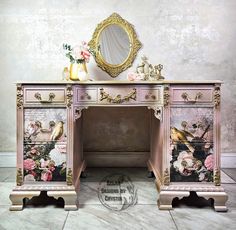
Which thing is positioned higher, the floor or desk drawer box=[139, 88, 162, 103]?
desk drawer box=[139, 88, 162, 103]

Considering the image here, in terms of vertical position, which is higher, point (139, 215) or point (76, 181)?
point (76, 181)

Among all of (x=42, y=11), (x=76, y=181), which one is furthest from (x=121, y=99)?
(x=42, y=11)

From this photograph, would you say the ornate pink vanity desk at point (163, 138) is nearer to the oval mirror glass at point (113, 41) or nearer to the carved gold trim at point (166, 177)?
the carved gold trim at point (166, 177)

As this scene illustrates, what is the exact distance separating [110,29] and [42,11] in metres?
0.80

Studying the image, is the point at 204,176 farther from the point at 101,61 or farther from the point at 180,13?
the point at 180,13

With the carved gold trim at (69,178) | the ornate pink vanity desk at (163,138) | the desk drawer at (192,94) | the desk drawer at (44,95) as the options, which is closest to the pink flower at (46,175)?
the ornate pink vanity desk at (163,138)

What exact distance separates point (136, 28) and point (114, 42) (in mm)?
298

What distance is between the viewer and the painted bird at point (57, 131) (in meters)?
2.12

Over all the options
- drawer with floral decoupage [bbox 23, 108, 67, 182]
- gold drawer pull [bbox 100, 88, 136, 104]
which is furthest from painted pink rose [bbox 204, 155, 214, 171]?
drawer with floral decoupage [bbox 23, 108, 67, 182]

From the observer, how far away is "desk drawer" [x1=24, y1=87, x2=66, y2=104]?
6.88 feet

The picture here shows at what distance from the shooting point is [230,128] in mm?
3287

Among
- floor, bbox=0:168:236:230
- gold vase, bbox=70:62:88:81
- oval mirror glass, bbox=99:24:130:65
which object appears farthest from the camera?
oval mirror glass, bbox=99:24:130:65

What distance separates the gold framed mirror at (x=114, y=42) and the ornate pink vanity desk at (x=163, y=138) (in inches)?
43.2

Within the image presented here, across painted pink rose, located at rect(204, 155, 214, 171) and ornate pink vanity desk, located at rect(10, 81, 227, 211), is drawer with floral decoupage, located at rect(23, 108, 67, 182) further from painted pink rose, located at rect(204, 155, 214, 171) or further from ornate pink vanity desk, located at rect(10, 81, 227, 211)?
painted pink rose, located at rect(204, 155, 214, 171)
